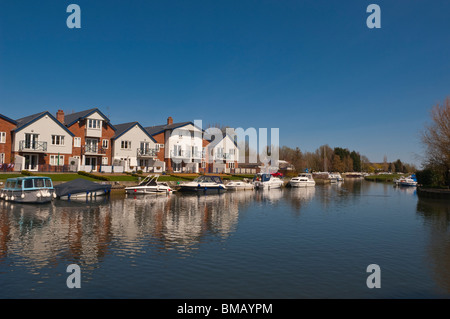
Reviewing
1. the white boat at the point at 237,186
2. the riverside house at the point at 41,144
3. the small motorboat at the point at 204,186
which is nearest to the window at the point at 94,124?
the riverside house at the point at 41,144

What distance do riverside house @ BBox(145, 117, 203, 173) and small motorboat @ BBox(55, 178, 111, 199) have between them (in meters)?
31.3

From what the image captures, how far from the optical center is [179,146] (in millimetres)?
75125

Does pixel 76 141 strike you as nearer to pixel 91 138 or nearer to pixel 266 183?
pixel 91 138

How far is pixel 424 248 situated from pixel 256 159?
113 metres

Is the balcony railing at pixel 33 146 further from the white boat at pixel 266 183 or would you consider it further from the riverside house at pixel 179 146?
the white boat at pixel 266 183

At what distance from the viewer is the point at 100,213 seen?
29.5 metres

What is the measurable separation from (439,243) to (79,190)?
34551 millimetres

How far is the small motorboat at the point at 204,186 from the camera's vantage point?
5162 centimetres

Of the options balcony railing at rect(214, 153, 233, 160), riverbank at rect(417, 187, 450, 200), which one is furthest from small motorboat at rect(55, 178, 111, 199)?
riverbank at rect(417, 187, 450, 200)

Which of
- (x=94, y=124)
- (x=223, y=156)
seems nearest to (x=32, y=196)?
(x=94, y=124)

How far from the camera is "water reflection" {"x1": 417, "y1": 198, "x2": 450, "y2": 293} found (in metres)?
14.4
